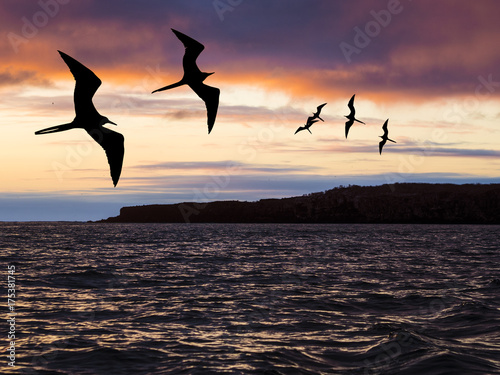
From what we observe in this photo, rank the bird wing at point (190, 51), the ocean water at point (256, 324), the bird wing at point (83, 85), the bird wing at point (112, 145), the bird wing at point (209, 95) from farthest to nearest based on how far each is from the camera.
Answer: the ocean water at point (256, 324) → the bird wing at point (209, 95) → the bird wing at point (190, 51) → the bird wing at point (83, 85) → the bird wing at point (112, 145)

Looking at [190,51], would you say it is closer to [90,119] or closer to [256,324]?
[90,119]

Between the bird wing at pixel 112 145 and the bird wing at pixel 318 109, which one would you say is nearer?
the bird wing at pixel 112 145

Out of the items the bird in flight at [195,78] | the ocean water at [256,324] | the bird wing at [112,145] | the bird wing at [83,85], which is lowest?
the ocean water at [256,324]

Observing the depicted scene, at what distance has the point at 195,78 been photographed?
35.9ft

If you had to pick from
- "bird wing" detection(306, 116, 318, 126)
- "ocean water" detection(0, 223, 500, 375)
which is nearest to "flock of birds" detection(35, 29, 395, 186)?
"ocean water" detection(0, 223, 500, 375)

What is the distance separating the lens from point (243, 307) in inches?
669

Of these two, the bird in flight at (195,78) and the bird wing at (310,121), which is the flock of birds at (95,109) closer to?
the bird in flight at (195,78)

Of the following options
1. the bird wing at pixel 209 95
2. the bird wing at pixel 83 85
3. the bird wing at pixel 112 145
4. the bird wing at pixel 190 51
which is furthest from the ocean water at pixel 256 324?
the bird wing at pixel 190 51

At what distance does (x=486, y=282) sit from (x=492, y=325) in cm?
896

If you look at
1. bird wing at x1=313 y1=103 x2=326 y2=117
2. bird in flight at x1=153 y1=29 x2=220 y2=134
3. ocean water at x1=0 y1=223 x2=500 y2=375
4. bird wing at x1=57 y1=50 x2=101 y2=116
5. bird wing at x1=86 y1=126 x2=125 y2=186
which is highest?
bird wing at x1=313 y1=103 x2=326 y2=117

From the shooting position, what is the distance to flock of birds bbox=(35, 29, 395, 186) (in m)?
7.34

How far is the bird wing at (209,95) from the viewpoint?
9922mm

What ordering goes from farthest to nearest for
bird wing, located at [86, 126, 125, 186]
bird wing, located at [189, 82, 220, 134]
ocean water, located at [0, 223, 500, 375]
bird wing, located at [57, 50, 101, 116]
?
ocean water, located at [0, 223, 500, 375]
bird wing, located at [189, 82, 220, 134]
bird wing, located at [57, 50, 101, 116]
bird wing, located at [86, 126, 125, 186]

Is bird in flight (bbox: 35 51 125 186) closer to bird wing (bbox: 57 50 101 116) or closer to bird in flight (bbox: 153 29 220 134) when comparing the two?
bird wing (bbox: 57 50 101 116)
